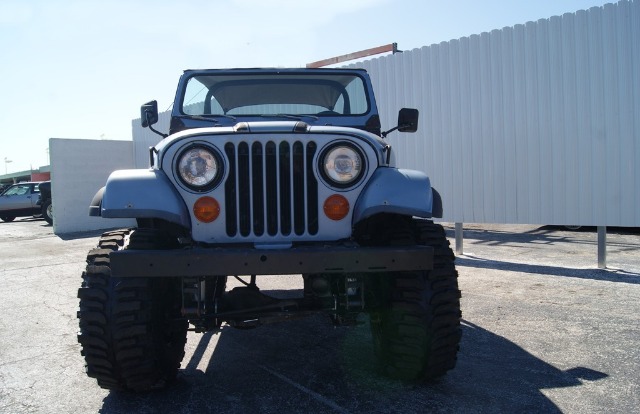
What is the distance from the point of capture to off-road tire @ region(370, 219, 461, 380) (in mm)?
3123

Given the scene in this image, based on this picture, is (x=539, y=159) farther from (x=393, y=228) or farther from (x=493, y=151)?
(x=393, y=228)

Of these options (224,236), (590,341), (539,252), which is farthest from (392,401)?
(539,252)

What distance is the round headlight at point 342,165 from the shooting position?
3164mm

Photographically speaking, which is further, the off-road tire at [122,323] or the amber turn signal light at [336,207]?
the amber turn signal light at [336,207]

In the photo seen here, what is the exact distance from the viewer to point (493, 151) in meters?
8.71

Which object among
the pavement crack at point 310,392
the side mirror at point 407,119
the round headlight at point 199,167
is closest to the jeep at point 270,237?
the round headlight at point 199,167

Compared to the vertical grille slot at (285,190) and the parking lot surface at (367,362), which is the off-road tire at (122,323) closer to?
the parking lot surface at (367,362)

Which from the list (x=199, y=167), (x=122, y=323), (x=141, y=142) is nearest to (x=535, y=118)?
(x=199, y=167)

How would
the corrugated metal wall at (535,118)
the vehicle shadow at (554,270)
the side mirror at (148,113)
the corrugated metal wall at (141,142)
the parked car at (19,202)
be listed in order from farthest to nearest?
the parked car at (19,202) → the corrugated metal wall at (141,142) → the corrugated metal wall at (535,118) → the vehicle shadow at (554,270) → the side mirror at (148,113)

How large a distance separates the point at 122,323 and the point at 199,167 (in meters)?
0.96

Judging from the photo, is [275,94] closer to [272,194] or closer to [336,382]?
[272,194]

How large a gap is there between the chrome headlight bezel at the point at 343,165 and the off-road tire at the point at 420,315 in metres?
0.40

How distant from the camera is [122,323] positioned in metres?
3.04

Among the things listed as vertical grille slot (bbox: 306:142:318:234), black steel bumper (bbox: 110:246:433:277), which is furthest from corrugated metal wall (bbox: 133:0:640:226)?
black steel bumper (bbox: 110:246:433:277)
